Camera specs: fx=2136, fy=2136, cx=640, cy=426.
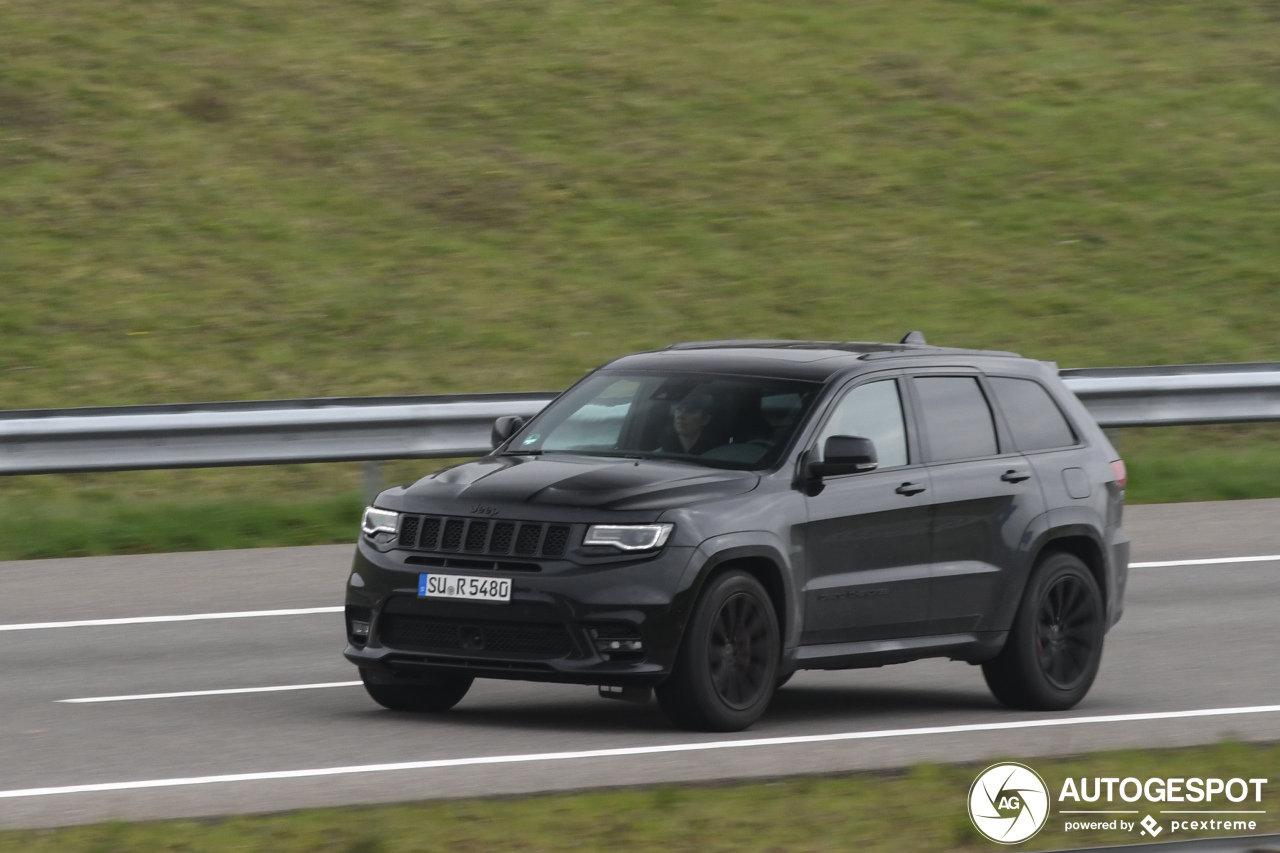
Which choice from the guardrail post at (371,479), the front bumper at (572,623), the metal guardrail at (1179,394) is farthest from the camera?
the metal guardrail at (1179,394)

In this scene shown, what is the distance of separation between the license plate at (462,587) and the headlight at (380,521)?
1.00 feet

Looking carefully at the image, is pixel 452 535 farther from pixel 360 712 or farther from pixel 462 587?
pixel 360 712

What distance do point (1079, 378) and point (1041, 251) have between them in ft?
21.2

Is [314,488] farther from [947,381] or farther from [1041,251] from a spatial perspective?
[1041,251]

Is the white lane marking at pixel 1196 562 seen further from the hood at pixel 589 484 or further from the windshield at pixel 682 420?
the hood at pixel 589 484

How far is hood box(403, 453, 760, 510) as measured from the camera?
27.2 ft

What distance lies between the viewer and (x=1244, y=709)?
9633 millimetres

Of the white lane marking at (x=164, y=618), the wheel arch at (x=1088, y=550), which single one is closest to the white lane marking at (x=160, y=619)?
the white lane marking at (x=164, y=618)

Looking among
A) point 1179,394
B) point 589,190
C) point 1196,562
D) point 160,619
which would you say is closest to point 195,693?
point 160,619

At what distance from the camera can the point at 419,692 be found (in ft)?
29.9

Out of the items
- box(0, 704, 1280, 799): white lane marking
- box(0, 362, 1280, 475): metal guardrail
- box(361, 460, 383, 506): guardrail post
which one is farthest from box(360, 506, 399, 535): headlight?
box(361, 460, 383, 506): guardrail post

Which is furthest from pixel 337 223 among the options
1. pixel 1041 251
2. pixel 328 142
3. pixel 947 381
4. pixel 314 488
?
pixel 947 381

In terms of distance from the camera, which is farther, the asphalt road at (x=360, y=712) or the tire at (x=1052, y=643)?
the tire at (x=1052, y=643)

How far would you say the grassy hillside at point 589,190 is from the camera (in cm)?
1919
